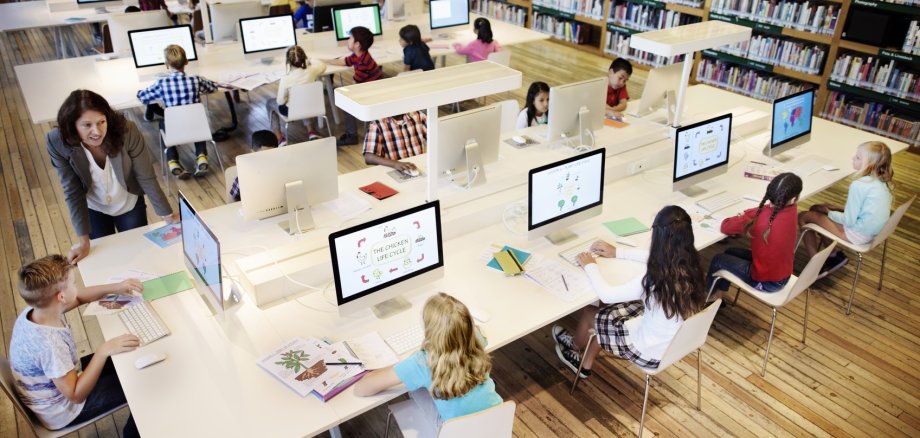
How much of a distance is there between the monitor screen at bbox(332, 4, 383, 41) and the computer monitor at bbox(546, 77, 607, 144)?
3.27m

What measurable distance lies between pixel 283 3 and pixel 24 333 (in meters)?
5.78

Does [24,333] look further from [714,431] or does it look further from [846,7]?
[846,7]

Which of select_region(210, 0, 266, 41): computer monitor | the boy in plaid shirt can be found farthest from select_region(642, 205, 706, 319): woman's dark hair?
select_region(210, 0, 266, 41): computer monitor

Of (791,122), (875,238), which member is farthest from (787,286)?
(791,122)

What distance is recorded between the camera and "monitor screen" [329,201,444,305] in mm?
2471

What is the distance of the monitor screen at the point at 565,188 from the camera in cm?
305

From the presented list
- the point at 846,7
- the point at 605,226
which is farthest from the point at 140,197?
the point at 846,7

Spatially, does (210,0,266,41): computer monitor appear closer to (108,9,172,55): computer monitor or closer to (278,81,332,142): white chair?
(108,9,172,55): computer monitor

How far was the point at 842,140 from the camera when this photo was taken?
4.80 metres

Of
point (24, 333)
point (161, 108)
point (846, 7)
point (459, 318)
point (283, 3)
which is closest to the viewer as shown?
point (459, 318)

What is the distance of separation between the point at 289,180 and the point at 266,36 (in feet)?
11.5

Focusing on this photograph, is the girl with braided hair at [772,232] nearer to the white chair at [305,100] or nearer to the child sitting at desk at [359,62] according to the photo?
the white chair at [305,100]

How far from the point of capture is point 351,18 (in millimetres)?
6676

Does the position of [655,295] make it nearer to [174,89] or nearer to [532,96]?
[532,96]
